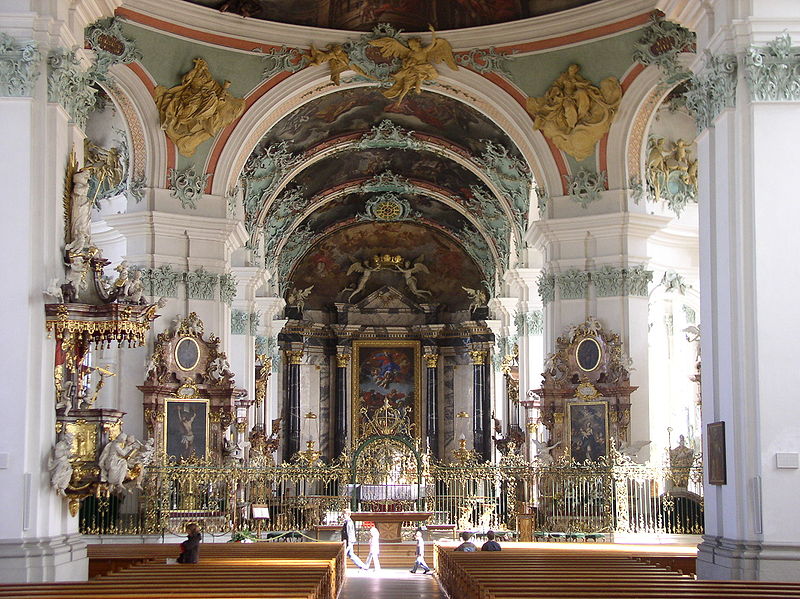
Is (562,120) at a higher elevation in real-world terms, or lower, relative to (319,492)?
higher

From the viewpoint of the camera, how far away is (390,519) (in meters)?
23.1

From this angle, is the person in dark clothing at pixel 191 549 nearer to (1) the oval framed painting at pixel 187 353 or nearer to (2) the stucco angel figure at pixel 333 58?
(1) the oval framed painting at pixel 187 353

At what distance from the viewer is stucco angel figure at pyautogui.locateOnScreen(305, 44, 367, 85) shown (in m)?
25.1

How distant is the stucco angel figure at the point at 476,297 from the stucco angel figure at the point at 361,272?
11.0 ft

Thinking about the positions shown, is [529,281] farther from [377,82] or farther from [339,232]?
[339,232]

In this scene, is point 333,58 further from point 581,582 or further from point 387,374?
point 387,374

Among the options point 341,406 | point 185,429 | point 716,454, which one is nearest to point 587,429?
point 185,429

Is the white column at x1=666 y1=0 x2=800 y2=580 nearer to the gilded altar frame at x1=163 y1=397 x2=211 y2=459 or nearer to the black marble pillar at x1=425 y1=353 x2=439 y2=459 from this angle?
the gilded altar frame at x1=163 y1=397 x2=211 y2=459

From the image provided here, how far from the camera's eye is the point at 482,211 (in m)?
35.6

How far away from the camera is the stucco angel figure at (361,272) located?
140 ft

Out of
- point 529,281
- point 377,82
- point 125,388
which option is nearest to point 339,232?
point 529,281

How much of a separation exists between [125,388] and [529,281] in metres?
11.8

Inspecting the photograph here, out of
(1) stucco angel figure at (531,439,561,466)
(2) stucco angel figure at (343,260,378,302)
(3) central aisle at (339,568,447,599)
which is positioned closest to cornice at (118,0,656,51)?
(1) stucco angel figure at (531,439,561,466)

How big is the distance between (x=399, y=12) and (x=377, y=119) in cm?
537
